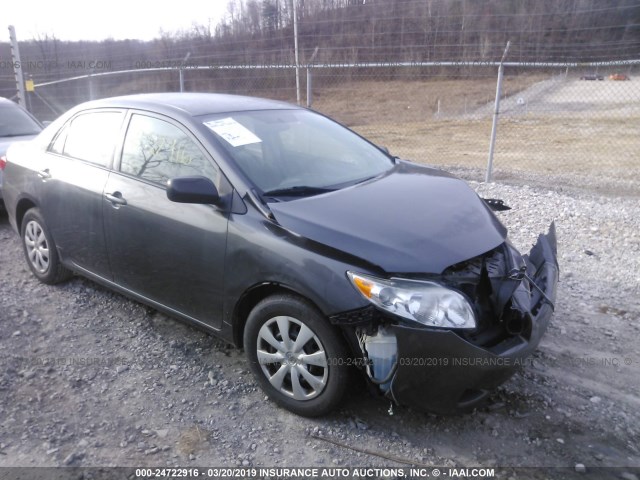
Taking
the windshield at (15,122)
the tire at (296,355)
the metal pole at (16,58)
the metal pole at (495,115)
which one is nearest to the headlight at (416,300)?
the tire at (296,355)

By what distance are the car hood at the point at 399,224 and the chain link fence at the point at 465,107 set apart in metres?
4.75

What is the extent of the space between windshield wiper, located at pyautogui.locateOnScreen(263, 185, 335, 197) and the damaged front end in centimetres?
78

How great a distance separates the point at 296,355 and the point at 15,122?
629 centimetres

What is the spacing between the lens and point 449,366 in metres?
2.52

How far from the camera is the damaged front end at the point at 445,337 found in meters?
2.50

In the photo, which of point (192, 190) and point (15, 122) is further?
point (15, 122)

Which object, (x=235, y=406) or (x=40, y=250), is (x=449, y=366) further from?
(x=40, y=250)

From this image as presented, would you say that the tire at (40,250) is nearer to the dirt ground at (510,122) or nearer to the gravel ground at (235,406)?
the gravel ground at (235,406)

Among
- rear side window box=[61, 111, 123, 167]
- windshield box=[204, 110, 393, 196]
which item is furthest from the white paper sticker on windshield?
rear side window box=[61, 111, 123, 167]

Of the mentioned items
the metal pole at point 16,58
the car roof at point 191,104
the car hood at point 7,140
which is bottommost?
the car hood at point 7,140

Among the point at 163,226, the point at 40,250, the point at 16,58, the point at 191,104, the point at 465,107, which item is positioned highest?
the point at 16,58

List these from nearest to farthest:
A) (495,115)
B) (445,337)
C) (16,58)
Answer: (445,337)
(495,115)
(16,58)

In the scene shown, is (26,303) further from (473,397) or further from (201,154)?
(473,397)

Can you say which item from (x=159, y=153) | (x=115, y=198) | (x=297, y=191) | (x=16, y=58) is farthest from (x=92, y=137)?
(x=16, y=58)
